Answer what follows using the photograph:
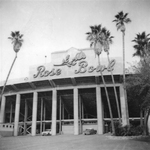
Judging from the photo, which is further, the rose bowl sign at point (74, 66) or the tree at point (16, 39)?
the rose bowl sign at point (74, 66)

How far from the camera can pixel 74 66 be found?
40094 millimetres

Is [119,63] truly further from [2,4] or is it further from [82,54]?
[2,4]

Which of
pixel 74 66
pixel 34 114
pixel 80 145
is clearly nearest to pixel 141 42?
pixel 74 66

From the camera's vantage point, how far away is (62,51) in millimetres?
42438

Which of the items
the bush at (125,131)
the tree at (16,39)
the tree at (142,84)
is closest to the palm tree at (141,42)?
the tree at (142,84)

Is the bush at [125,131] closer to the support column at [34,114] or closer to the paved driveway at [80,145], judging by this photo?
the paved driveway at [80,145]

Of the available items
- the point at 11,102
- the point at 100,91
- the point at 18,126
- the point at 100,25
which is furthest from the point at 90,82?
the point at 11,102

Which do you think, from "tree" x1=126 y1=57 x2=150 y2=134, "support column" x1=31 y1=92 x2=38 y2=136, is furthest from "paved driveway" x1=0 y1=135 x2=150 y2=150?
"support column" x1=31 y1=92 x2=38 y2=136

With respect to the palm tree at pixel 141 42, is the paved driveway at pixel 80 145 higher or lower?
lower

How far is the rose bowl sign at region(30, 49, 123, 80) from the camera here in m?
38.3

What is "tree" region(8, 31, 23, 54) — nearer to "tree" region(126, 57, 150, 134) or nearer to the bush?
"tree" region(126, 57, 150, 134)

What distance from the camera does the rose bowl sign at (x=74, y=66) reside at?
38.3m

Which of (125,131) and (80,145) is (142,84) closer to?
(125,131)

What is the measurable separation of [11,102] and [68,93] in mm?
18351
